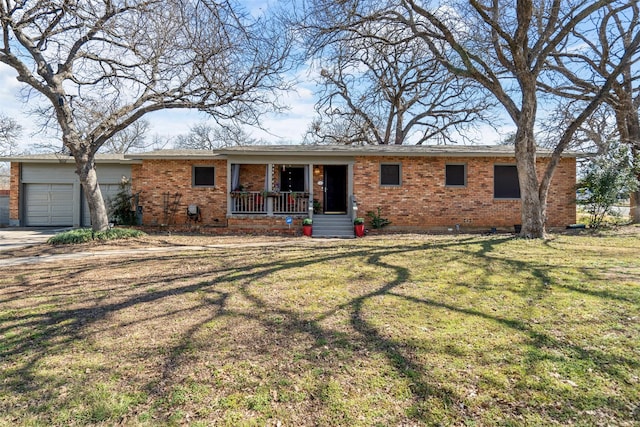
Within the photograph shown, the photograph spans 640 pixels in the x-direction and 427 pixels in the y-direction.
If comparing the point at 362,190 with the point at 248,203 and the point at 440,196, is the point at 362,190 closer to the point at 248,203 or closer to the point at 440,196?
the point at 440,196

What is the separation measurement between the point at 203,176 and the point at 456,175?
992cm

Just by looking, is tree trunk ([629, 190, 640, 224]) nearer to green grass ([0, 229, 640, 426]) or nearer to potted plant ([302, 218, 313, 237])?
green grass ([0, 229, 640, 426])

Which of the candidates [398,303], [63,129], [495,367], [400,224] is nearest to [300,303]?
[398,303]

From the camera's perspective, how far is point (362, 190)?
12805mm

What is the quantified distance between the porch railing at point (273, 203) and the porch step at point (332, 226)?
27.8 inches

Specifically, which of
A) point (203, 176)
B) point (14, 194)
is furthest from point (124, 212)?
point (14, 194)

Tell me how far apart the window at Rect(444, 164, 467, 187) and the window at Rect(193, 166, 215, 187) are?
9.18m

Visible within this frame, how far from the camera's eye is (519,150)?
945cm

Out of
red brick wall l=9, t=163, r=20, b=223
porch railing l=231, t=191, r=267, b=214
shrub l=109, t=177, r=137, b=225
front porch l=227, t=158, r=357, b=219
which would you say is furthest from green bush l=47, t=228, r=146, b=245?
red brick wall l=9, t=163, r=20, b=223

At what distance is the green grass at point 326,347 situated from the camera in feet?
7.70

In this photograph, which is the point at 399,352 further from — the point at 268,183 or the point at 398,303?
the point at 268,183

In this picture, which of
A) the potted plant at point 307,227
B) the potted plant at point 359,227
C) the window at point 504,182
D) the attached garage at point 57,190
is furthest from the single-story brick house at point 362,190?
the attached garage at point 57,190

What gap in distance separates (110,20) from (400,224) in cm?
1053

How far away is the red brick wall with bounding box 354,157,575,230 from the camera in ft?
42.1
